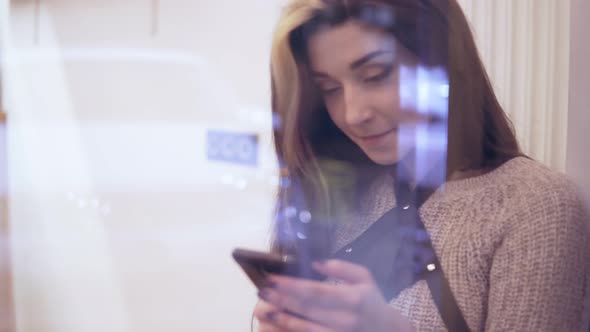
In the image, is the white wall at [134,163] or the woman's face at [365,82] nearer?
the woman's face at [365,82]

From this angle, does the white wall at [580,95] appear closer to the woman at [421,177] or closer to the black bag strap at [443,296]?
the woman at [421,177]

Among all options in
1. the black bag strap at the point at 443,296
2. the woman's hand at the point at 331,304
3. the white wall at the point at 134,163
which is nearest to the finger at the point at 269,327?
the woman's hand at the point at 331,304

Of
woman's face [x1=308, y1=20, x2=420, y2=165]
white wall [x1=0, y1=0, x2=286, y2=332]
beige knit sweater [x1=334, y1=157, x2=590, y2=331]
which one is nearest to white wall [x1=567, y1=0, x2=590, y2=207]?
beige knit sweater [x1=334, y1=157, x2=590, y2=331]

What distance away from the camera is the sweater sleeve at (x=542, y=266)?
0.40 metres

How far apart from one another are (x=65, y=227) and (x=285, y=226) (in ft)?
2.61

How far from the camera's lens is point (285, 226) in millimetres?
583

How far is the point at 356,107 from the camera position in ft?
1.55

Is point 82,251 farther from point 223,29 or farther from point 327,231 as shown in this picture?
point 327,231

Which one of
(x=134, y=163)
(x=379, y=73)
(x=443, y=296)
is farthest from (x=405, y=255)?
(x=134, y=163)

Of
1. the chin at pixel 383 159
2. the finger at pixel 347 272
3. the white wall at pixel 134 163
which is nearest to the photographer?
the finger at pixel 347 272

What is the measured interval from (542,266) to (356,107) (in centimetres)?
18

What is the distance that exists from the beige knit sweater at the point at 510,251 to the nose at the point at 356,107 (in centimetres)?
9

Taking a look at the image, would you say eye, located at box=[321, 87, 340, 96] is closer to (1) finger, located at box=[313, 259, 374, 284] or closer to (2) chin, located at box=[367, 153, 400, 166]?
(2) chin, located at box=[367, 153, 400, 166]

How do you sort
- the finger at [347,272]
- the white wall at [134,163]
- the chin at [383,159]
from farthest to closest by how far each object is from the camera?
the white wall at [134,163]
the chin at [383,159]
the finger at [347,272]
